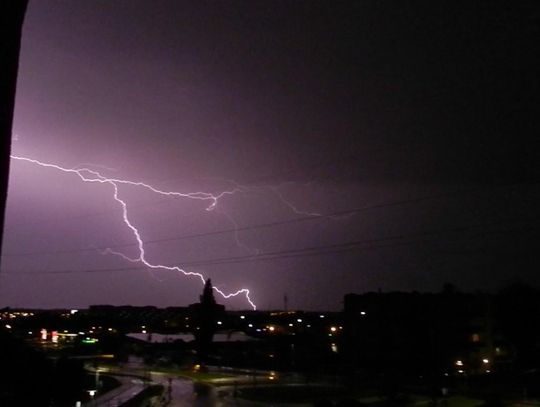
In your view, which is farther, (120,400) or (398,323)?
(398,323)

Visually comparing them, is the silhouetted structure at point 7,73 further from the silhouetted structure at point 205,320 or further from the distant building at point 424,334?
the silhouetted structure at point 205,320

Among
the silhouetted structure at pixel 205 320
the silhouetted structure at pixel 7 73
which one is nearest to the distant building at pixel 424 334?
the silhouetted structure at pixel 205 320

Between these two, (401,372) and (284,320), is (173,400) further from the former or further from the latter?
(284,320)

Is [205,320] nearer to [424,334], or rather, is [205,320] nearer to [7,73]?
[424,334]

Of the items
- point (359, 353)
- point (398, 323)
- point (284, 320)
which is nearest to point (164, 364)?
point (359, 353)

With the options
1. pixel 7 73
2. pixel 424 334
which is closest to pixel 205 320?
pixel 424 334

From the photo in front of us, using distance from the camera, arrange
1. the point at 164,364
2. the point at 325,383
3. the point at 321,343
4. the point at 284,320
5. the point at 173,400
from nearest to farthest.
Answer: the point at 173,400, the point at 325,383, the point at 164,364, the point at 321,343, the point at 284,320

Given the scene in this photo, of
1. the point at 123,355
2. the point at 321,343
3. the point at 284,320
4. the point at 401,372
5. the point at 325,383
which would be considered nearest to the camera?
the point at 325,383

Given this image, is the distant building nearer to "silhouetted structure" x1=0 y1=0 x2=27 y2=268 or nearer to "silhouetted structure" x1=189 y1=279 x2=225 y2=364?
"silhouetted structure" x1=189 y1=279 x2=225 y2=364
